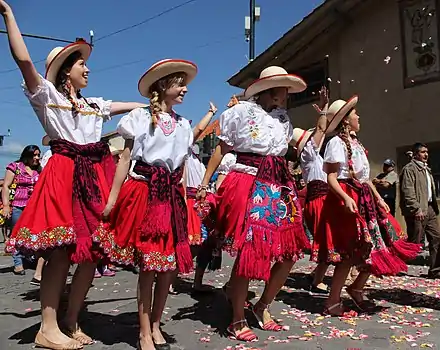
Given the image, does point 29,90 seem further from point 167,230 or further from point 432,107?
point 432,107

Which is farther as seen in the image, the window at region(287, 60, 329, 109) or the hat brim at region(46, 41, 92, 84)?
the window at region(287, 60, 329, 109)

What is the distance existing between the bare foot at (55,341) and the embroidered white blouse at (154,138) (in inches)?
49.7

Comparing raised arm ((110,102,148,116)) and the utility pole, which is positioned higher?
the utility pole

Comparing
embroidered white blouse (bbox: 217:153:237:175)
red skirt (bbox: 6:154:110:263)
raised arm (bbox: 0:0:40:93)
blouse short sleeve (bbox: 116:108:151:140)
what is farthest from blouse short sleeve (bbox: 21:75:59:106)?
embroidered white blouse (bbox: 217:153:237:175)

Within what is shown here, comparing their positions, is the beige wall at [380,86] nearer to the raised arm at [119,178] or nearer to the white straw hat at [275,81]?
the white straw hat at [275,81]

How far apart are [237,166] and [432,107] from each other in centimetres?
798

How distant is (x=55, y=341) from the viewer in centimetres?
331

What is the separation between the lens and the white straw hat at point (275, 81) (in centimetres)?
395

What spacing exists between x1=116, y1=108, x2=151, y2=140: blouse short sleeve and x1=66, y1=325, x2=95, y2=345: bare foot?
140 cm

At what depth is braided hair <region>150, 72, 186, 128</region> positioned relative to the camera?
138 inches

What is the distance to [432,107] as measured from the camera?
10.5 meters

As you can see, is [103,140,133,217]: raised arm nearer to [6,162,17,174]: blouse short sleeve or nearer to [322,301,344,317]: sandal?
[322,301,344,317]: sandal

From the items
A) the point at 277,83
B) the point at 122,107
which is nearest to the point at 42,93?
the point at 122,107

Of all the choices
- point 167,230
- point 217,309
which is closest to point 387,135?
point 217,309
